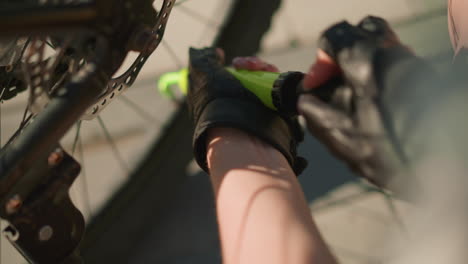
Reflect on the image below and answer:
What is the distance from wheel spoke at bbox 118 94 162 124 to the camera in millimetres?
1502

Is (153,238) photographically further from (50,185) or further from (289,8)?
(50,185)

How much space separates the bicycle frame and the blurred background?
674mm

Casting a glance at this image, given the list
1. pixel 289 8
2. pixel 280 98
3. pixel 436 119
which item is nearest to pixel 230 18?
pixel 289 8

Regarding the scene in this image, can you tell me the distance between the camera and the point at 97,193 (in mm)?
1384

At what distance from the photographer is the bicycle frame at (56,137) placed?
50cm

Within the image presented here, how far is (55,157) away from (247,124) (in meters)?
0.22

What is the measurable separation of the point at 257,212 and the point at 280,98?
0.18 m

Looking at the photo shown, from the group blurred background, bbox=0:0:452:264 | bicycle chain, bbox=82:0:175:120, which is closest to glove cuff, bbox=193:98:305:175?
bicycle chain, bbox=82:0:175:120

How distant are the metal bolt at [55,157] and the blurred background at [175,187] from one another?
708mm

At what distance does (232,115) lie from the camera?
2.30 feet

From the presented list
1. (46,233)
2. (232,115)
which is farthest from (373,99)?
(46,233)

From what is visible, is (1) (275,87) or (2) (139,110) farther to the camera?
(2) (139,110)

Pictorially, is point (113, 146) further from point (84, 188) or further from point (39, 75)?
point (39, 75)

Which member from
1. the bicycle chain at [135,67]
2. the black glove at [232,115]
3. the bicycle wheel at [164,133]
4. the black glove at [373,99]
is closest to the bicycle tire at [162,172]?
the bicycle wheel at [164,133]
